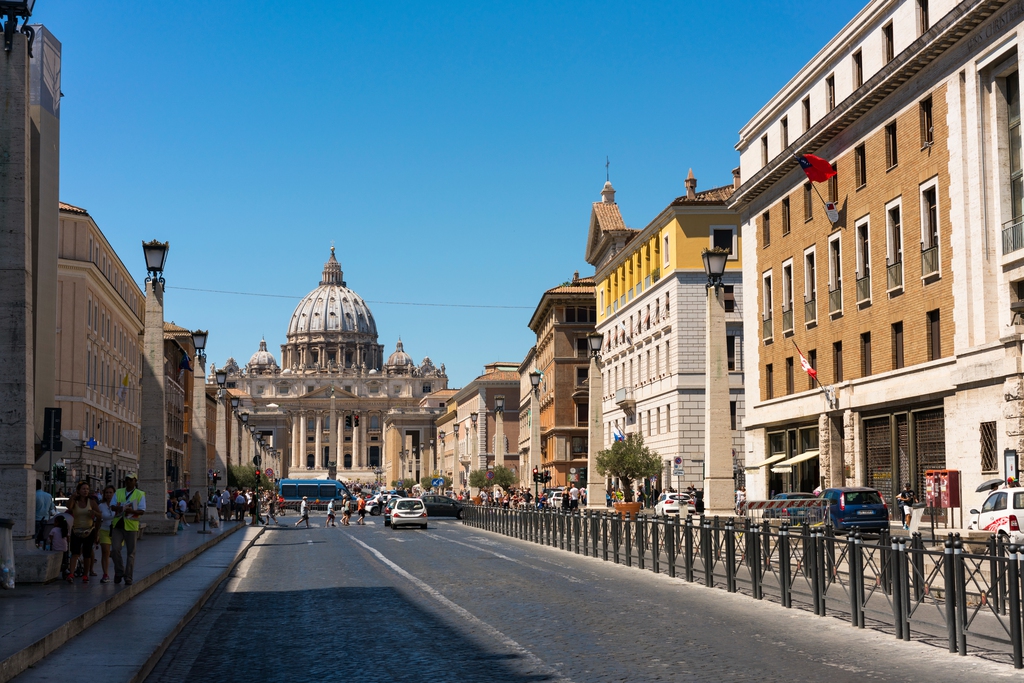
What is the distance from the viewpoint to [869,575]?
1366 cm

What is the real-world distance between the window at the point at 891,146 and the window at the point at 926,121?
2040mm

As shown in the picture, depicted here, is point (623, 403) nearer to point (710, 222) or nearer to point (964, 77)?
point (710, 222)

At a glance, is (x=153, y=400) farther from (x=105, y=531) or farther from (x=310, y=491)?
(x=310, y=491)

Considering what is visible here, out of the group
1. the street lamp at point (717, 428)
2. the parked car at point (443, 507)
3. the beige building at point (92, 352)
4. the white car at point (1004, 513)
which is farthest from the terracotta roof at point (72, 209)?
the white car at point (1004, 513)

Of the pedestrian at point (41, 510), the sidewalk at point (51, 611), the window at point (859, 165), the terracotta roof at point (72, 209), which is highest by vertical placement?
the terracotta roof at point (72, 209)

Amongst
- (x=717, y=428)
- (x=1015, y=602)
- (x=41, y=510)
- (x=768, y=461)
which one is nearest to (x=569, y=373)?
(x=768, y=461)

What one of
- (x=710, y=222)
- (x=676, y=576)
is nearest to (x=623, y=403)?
(x=710, y=222)

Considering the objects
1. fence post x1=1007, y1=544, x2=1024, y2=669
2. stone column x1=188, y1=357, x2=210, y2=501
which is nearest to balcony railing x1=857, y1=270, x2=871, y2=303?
stone column x1=188, y1=357, x2=210, y2=501

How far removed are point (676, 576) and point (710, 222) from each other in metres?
38.6

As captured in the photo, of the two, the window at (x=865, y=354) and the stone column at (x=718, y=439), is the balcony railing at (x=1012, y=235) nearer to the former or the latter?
the window at (x=865, y=354)

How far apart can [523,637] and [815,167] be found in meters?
28.3

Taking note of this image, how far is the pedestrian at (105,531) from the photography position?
1892cm

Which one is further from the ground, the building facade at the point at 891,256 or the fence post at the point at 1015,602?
the building facade at the point at 891,256

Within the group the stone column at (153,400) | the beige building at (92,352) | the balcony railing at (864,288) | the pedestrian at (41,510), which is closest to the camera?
the pedestrian at (41,510)
